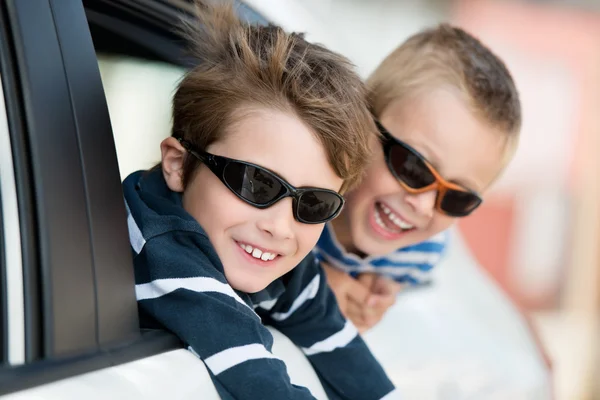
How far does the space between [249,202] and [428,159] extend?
809mm

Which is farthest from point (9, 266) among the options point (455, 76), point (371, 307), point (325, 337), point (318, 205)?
point (455, 76)

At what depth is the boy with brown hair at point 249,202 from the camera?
151 cm

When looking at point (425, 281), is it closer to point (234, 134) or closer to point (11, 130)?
point (234, 134)

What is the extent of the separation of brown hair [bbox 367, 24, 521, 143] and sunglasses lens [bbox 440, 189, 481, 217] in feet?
0.76

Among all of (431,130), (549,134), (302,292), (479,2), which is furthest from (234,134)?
(549,134)

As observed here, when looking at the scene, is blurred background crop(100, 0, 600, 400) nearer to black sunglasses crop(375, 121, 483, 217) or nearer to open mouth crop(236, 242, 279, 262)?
black sunglasses crop(375, 121, 483, 217)

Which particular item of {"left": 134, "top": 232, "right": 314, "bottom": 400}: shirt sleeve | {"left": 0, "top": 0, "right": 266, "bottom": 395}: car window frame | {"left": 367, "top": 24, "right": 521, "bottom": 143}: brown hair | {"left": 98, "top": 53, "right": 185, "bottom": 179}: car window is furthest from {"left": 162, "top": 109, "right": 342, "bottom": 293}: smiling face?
{"left": 367, "top": 24, "right": 521, "bottom": 143}: brown hair

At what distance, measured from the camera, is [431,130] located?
90.7 inches

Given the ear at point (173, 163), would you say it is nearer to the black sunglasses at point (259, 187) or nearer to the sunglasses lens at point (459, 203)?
the black sunglasses at point (259, 187)

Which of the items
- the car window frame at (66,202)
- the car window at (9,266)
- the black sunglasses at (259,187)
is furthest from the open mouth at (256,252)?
the car window at (9,266)

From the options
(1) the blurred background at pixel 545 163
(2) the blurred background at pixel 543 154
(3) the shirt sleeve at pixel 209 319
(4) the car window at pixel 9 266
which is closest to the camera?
(4) the car window at pixel 9 266

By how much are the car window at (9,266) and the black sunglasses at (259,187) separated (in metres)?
0.54

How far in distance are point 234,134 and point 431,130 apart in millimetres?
790

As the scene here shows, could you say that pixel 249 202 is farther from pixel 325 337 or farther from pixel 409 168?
pixel 409 168
